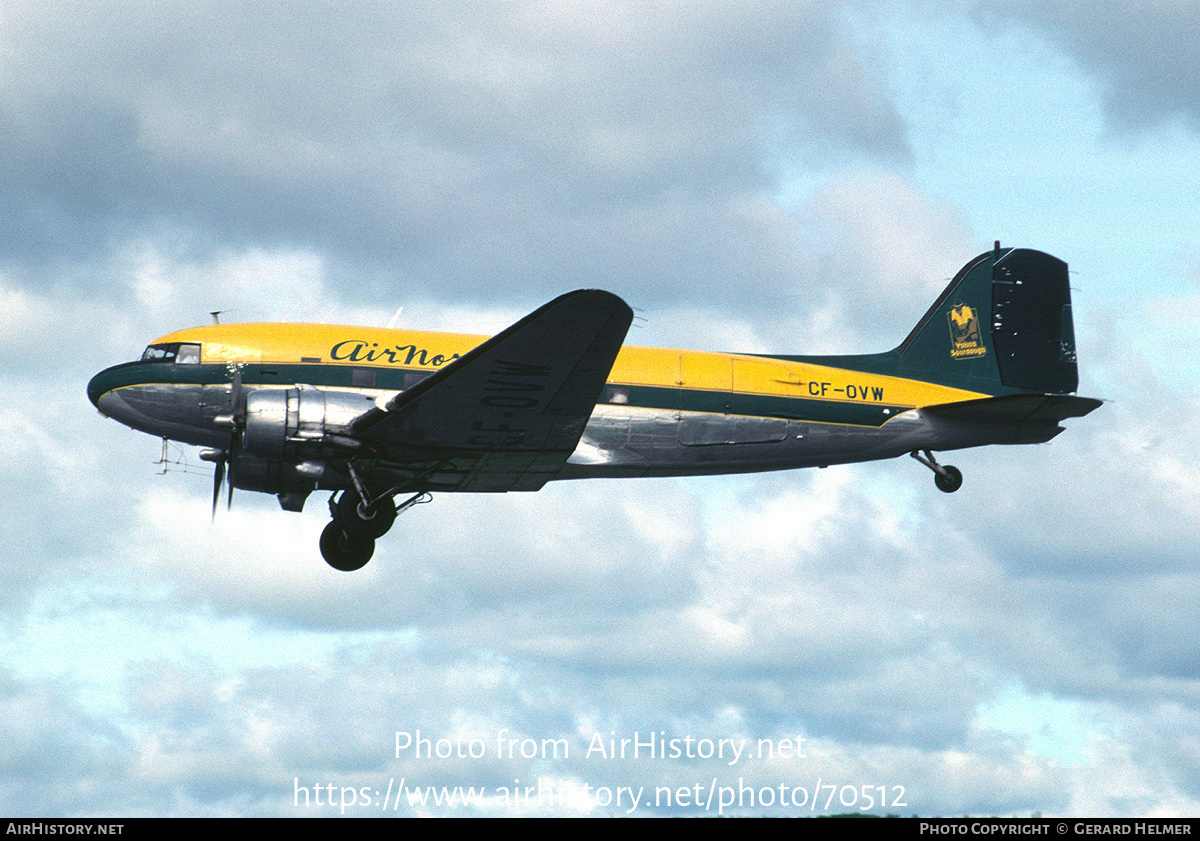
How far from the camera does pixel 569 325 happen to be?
16391 millimetres

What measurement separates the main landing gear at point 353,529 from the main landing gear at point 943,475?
9.12m

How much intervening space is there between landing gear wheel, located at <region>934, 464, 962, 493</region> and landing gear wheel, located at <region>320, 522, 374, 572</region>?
10.2 metres

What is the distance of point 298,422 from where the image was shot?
18266mm

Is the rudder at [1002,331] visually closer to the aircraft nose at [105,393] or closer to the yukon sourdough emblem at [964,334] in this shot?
the yukon sourdough emblem at [964,334]

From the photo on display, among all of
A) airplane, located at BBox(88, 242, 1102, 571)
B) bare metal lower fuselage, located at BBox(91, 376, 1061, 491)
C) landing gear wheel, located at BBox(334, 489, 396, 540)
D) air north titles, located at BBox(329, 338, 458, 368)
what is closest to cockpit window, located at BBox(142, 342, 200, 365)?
airplane, located at BBox(88, 242, 1102, 571)

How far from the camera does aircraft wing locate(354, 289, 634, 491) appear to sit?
16.4 metres

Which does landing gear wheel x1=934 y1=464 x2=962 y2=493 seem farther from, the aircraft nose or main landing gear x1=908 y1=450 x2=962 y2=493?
the aircraft nose

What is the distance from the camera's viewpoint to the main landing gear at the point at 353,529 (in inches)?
801
